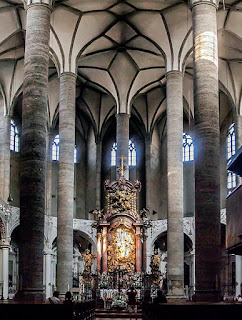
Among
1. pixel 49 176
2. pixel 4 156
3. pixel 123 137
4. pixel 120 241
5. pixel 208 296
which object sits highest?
pixel 123 137

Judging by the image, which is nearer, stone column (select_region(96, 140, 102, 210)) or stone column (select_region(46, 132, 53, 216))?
→ stone column (select_region(46, 132, 53, 216))

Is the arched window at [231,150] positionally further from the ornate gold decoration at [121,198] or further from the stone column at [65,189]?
the stone column at [65,189]

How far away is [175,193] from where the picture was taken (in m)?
28.2

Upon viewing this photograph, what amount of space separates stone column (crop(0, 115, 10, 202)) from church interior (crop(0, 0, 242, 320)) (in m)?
0.07

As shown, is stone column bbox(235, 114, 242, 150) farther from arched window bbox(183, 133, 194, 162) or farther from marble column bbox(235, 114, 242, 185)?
arched window bbox(183, 133, 194, 162)

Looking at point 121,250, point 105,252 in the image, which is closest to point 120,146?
point 121,250

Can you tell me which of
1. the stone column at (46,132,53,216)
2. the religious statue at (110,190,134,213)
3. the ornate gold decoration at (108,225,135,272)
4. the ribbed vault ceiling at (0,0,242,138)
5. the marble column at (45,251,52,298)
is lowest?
the marble column at (45,251,52,298)

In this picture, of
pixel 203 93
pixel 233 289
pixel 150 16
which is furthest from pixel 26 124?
pixel 233 289

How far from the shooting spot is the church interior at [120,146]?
60.7 feet

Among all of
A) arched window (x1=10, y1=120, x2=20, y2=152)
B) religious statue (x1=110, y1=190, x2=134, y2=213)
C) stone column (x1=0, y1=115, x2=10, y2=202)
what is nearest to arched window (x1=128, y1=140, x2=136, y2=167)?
arched window (x1=10, y1=120, x2=20, y2=152)

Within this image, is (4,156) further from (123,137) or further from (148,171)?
(148,171)

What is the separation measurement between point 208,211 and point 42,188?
5444 millimetres

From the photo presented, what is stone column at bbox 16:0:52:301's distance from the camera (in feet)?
59.0

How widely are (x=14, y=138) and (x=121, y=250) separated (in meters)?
12.4
